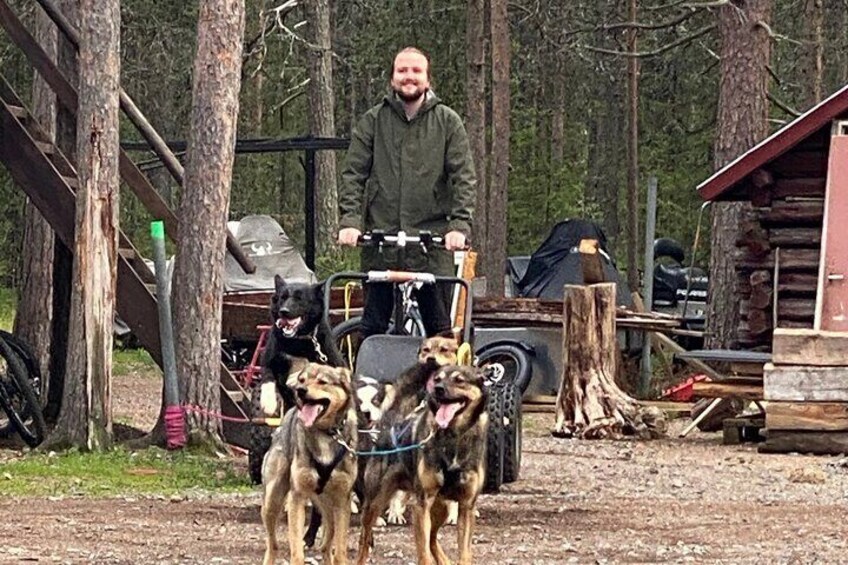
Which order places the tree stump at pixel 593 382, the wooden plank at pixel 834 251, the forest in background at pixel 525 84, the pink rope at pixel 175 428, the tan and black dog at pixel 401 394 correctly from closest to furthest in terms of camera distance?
the tan and black dog at pixel 401 394
the pink rope at pixel 175 428
the wooden plank at pixel 834 251
the tree stump at pixel 593 382
the forest in background at pixel 525 84

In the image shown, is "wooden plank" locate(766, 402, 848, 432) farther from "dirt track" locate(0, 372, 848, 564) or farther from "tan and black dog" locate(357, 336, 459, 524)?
"tan and black dog" locate(357, 336, 459, 524)

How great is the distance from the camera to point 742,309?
20.0m

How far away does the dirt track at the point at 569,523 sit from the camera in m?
8.34

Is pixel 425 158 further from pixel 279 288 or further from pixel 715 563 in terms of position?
pixel 715 563

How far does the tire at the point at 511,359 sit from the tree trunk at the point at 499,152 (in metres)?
8.42

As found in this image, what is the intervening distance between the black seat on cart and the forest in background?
23.5 m

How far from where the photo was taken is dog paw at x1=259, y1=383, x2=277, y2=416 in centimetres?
979

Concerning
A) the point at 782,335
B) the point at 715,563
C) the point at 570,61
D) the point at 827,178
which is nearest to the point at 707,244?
the point at 570,61

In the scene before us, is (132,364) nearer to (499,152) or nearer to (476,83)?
(476,83)

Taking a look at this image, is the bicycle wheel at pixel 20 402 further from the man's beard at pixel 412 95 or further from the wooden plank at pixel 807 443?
the wooden plank at pixel 807 443

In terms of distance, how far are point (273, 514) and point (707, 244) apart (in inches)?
1232

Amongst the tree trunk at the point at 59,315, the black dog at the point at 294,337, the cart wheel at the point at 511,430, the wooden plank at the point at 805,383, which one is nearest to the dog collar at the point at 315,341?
the black dog at the point at 294,337

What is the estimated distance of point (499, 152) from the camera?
29.2m

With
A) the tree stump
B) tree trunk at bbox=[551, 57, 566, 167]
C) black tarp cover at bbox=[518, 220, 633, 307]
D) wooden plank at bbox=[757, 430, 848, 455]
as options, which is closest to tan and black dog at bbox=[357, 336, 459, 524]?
wooden plank at bbox=[757, 430, 848, 455]
